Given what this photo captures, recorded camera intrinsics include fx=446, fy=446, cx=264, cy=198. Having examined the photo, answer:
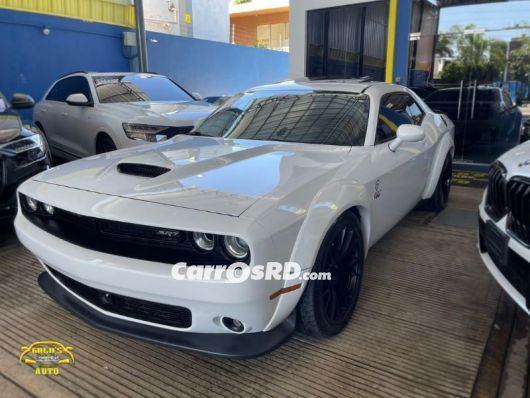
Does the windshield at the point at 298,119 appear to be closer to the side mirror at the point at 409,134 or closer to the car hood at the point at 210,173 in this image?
the car hood at the point at 210,173

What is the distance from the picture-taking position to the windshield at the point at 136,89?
19.3ft

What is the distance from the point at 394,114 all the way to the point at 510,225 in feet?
4.80

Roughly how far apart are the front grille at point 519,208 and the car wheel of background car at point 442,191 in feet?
6.92

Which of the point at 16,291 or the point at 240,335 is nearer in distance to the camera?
the point at 240,335

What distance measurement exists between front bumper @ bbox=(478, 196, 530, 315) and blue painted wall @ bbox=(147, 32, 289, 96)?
10750 mm

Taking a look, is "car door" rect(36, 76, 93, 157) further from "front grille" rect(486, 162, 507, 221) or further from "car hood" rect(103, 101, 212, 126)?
"front grille" rect(486, 162, 507, 221)

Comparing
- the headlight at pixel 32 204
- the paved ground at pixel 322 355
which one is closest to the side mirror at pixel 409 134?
the paved ground at pixel 322 355

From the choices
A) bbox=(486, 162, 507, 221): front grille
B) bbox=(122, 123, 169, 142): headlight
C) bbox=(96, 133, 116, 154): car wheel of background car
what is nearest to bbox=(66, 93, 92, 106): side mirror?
bbox=(96, 133, 116, 154): car wheel of background car

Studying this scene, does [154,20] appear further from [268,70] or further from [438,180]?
[438,180]

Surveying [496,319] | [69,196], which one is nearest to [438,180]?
[496,319]

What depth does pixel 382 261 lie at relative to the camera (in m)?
3.60

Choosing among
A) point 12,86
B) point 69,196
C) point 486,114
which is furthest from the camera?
point 12,86

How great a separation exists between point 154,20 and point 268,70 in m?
4.59

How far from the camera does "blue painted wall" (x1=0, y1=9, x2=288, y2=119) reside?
860 centimetres
